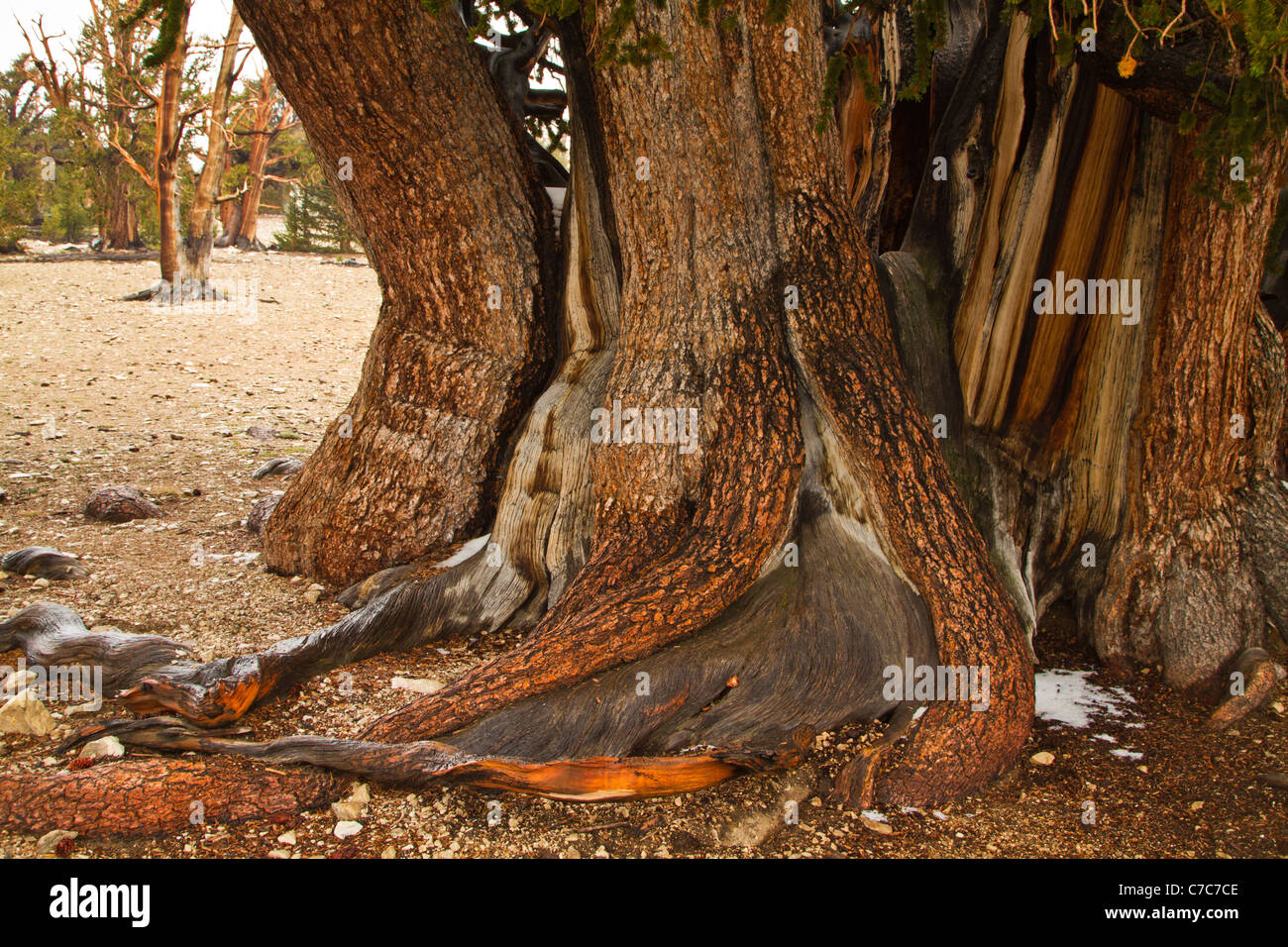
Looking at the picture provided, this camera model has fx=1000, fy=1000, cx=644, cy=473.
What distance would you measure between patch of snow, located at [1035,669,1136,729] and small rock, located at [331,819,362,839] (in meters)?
2.27

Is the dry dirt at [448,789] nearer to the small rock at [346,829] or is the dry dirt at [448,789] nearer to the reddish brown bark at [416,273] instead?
the small rock at [346,829]

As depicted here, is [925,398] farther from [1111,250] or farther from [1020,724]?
[1020,724]

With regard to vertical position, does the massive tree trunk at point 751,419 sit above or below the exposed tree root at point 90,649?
above

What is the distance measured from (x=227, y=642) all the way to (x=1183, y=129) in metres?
3.76

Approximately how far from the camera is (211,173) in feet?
47.7

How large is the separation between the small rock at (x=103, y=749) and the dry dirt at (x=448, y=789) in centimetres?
14

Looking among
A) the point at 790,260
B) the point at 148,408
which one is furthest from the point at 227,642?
the point at 148,408

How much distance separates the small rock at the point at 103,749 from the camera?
296 cm

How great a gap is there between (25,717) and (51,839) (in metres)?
0.74

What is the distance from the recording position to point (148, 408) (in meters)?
8.25

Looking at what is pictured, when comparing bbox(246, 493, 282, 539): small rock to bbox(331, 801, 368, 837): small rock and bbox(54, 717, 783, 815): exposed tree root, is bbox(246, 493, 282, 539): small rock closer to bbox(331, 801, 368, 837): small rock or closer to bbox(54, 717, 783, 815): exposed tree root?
bbox(54, 717, 783, 815): exposed tree root

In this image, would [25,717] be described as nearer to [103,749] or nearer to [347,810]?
[103,749]

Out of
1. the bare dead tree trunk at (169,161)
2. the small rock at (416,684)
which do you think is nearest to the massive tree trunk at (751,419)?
the small rock at (416,684)

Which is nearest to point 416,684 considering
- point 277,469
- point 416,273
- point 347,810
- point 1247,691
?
point 347,810
